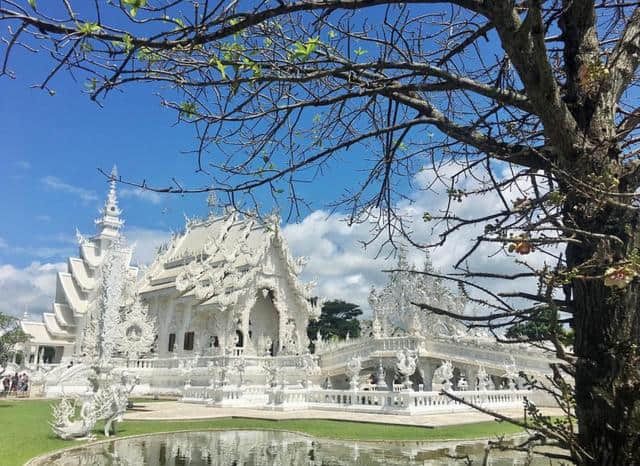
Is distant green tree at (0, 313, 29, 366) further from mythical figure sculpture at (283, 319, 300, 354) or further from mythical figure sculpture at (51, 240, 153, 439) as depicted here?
mythical figure sculpture at (283, 319, 300, 354)

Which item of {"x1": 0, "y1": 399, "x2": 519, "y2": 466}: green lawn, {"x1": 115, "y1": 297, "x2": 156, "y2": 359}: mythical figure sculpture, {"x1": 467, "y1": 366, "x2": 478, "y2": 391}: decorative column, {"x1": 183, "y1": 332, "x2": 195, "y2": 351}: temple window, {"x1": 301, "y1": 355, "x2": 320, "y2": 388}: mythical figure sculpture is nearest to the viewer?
{"x1": 0, "y1": 399, "x2": 519, "y2": 466}: green lawn

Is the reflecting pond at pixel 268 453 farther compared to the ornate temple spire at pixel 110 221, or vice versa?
the ornate temple spire at pixel 110 221

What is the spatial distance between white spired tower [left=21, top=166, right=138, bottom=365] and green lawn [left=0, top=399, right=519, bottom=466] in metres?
23.0

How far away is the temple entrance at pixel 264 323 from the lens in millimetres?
26222

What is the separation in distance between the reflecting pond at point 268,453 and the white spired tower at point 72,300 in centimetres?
2628

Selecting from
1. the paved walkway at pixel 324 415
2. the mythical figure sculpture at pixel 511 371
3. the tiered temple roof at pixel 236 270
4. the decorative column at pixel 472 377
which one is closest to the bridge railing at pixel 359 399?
the paved walkway at pixel 324 415

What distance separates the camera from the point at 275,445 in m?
8.70

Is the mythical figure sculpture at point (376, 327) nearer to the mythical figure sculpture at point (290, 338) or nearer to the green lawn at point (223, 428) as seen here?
the mythical figure sculpture at point (290, 338)

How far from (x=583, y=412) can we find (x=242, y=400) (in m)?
16.6

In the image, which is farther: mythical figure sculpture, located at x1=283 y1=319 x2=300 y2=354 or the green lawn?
mythical figure sculpture, located at x1=283 y1=319 x2=300 y2=354

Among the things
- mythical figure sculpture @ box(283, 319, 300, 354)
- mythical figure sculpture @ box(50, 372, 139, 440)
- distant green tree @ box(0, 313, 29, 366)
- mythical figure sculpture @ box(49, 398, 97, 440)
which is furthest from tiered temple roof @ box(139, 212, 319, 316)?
mythical figure sculpture @ box(49, 398, 97, 440)

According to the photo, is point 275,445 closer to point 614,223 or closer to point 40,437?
point 40,437

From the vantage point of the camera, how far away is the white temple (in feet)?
53.5

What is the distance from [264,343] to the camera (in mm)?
25609
